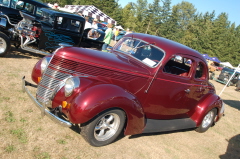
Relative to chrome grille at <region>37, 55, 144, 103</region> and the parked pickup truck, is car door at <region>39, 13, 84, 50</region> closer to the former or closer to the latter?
Result: the parked pickup truck

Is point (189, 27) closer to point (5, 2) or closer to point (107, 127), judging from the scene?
point (5, 2)

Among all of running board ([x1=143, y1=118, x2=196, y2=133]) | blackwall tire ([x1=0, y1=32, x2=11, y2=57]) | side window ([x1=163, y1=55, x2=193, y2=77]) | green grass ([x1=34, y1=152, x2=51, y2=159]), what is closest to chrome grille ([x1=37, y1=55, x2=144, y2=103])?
green grass ([x1=34, y1=152, x2=51, y2=159])

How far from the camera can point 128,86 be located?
3605mm

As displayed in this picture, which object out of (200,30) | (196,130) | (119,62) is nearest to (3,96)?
(119,62)

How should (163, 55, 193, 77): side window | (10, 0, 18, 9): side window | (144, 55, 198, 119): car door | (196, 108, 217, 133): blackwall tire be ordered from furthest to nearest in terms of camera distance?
(10, 0, 18, 9): side window, (196, 108, 217, 133): blackwall tire, (163, 55, 193, 77): side window, (144, 55, 198, 119): car door

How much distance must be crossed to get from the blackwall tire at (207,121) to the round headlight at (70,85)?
3763 millimetres

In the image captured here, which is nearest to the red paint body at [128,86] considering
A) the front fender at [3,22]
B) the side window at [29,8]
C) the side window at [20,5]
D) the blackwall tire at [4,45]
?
the blackwall tire at [4,45]

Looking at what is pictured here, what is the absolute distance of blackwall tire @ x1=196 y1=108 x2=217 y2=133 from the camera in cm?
535

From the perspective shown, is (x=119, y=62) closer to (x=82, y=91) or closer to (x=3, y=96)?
(x=82, y=91)

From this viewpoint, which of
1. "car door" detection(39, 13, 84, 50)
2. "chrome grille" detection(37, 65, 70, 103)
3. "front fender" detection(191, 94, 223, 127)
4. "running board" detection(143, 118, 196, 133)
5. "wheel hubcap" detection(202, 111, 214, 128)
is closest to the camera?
"chrome grille" detection(37, 65, 70, 103)

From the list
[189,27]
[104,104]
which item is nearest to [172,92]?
[104,104]

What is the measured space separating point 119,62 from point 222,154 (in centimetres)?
321

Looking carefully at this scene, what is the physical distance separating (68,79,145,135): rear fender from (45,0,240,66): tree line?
4354cm

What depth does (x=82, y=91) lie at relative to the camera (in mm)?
3064
